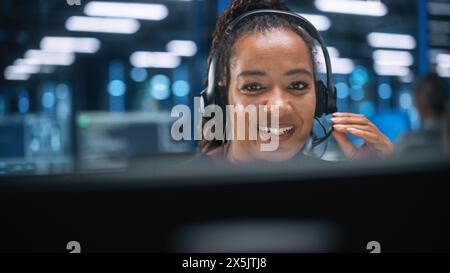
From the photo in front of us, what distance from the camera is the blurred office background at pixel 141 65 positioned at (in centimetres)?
109

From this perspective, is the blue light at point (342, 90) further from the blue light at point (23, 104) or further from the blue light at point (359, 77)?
the blue light at point (23, 104)

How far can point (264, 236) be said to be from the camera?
98 centimetres

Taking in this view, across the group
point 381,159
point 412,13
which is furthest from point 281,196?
point 412,13

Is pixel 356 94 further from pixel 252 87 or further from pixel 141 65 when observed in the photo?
pixel 141 65

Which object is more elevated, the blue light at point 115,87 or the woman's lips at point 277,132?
the blue light at point 115,87

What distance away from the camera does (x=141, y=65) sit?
1.22m

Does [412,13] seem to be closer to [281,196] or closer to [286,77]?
[286,77]

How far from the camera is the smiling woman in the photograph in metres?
1.04

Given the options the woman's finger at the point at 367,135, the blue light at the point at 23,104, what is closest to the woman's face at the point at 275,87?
the woman's finger at the point at 367,135

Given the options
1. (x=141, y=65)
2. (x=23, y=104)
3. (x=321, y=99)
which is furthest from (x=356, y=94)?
(x=23, y=104)

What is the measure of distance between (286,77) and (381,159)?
10.1 inches

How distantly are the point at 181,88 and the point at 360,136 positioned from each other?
1.35 feet

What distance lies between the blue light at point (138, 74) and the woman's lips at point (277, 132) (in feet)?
1.24

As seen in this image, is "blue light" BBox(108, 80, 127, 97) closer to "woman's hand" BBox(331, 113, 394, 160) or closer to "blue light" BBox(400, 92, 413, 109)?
"woman's hand" BBox(331, 113, 394, 160)
